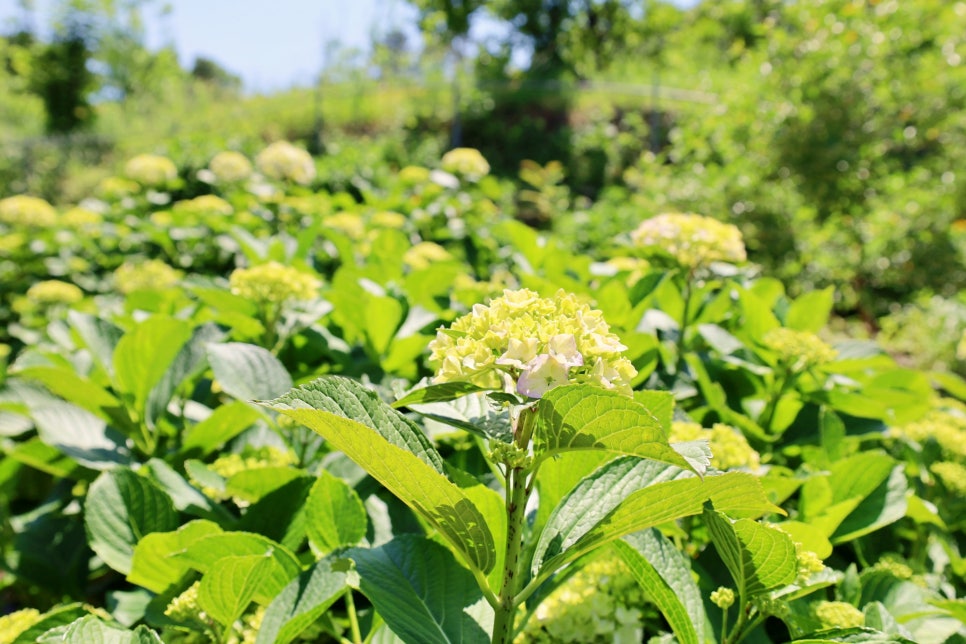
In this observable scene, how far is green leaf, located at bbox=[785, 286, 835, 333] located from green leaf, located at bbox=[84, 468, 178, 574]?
1432 millimetres

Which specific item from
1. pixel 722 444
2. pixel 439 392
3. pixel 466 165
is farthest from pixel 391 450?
pixel 466 165

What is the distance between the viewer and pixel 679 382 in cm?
152

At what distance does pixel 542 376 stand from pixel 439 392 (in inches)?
4.7

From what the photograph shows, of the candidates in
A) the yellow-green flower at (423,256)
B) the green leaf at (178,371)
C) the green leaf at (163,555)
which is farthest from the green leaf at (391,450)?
the yellow-green flower at (423,256)

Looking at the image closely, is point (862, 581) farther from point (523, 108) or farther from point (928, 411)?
point (523, 108)

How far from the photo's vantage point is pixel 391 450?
0.68 metres

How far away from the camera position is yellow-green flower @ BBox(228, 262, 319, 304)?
1539 millimetres

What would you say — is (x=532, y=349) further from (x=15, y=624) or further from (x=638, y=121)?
(x=638, y=121)

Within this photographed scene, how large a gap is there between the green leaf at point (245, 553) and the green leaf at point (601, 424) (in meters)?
0.47

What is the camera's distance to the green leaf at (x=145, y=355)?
4.46ft

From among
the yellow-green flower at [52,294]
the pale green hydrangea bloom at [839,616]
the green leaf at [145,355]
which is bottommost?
the yellow-green flower at [52,294]

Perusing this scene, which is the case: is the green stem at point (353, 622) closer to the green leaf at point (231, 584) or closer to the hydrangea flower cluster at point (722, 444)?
the green leaf at point (231, 584)

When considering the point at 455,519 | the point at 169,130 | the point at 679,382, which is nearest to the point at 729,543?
the point at 455,519

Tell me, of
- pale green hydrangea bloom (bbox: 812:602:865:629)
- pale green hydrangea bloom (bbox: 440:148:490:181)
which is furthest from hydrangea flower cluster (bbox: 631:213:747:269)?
pale green hydrangea bloom (bbox: 440:148:490:181)
